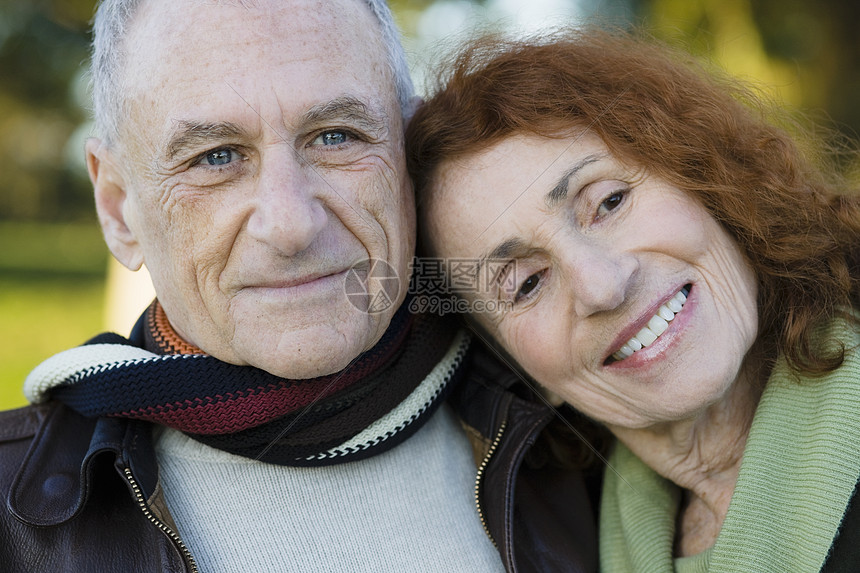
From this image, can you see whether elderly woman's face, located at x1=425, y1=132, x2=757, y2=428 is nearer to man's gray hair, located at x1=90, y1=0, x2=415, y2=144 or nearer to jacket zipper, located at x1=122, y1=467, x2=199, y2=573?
man's gray hair, located at x1=90, y1=0, x2=415, y2=144

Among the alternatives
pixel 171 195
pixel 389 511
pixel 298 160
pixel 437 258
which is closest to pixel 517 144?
pixel 437 258

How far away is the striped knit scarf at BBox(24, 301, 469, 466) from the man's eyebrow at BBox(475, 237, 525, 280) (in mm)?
325

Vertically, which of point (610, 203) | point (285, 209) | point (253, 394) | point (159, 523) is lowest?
point (159, 523)

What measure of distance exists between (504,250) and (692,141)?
0.62m

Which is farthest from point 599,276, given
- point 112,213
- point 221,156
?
point 112,213

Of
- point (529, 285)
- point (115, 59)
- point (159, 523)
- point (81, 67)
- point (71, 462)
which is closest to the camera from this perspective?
point (159, 523)

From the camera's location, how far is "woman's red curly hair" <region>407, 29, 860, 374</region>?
1.98 m

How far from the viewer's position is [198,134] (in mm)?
1787

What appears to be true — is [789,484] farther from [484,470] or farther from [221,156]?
[221,156]

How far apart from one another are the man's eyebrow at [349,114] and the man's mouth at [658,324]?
936 mm

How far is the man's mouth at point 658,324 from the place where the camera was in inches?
76.0
